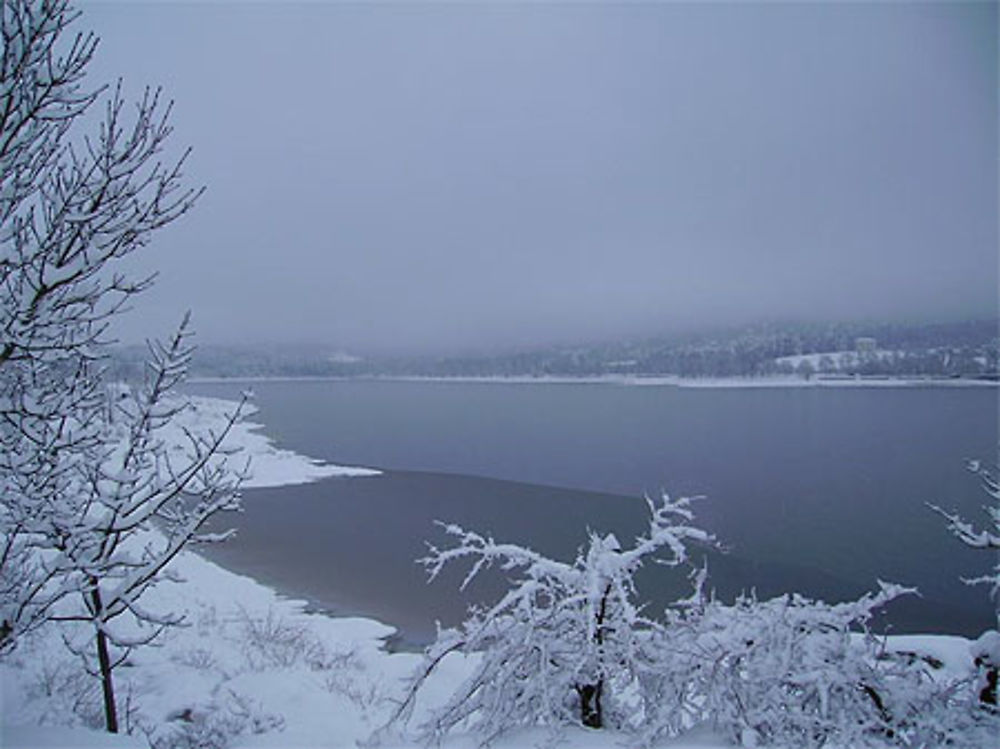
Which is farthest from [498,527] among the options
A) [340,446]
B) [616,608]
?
[340,446]

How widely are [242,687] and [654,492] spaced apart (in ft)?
74.2

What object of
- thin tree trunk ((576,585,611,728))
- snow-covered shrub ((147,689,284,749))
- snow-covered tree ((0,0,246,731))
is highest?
snow-covered tree ((0,0,246,731))

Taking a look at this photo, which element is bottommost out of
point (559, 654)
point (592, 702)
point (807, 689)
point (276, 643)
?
point (276, 643)

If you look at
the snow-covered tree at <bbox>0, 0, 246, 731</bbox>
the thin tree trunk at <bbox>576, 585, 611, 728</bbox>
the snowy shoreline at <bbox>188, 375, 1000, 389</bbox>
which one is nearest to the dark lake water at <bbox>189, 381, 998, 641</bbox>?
the snow-covered tree at <bbox>0, 0, 246, 731</bbox>

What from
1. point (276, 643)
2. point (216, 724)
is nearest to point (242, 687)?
point (216, 724)

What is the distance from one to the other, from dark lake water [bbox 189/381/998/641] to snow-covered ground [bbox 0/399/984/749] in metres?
2.70

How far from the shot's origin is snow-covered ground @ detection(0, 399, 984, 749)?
5.12 meters

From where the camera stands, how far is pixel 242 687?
30.1 feet

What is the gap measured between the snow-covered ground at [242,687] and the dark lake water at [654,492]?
270cm

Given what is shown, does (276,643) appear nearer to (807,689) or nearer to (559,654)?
(559,654)

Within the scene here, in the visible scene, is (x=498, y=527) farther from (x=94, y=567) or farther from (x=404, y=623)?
(x=94, y=567)

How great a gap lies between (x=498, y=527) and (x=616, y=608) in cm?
2006

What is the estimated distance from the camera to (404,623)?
54.2 feet

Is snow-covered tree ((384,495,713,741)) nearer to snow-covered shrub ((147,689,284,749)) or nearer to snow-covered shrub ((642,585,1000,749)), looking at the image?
snow-covered shrub ((642,585,1000,749))
